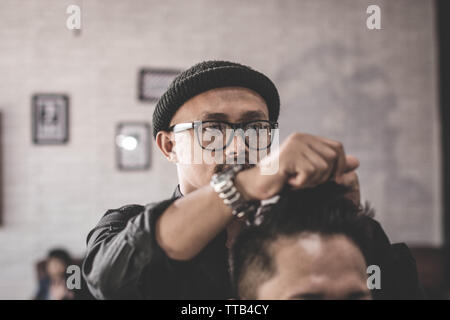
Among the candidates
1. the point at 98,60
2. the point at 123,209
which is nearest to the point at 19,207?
the point at 98,60

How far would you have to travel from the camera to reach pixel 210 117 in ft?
3.20

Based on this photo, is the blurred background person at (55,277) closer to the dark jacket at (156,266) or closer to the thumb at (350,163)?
the dark jacket at (156,266)

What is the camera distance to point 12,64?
363 centimetres

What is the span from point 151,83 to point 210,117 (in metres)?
2.99

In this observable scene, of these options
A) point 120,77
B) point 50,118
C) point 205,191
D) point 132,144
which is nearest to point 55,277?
point 132,144

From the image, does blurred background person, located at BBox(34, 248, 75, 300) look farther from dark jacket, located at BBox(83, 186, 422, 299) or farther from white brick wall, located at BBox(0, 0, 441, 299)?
dark jacket, located at BBox(83, 186, 422, 299)

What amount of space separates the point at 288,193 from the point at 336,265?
0.19 meters

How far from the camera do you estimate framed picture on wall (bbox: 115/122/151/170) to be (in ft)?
12.3

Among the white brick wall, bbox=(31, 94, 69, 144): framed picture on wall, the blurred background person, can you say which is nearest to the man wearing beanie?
the blurred background person

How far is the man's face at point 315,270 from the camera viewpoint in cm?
77

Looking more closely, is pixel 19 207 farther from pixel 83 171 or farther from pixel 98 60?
pixel 98 60

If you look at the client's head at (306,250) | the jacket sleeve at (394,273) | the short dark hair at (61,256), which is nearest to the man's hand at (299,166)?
the client's head at (306,250)

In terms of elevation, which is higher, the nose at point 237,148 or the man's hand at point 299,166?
the nose at point 237,148

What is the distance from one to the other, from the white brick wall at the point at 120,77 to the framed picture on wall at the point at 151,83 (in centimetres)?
8
